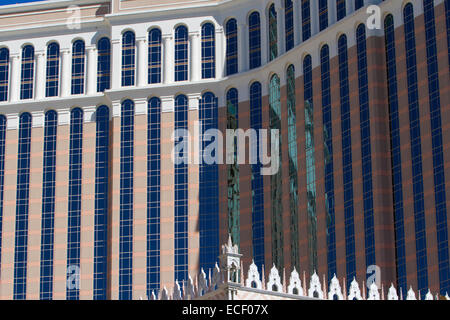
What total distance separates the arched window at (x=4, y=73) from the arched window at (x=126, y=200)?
13970 mm

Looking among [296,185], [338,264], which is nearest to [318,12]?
[296,185]

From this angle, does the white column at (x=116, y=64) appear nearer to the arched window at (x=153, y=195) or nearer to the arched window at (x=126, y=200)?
the arched window at (x=126, y=200)

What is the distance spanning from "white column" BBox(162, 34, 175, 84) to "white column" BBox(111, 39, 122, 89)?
466cm

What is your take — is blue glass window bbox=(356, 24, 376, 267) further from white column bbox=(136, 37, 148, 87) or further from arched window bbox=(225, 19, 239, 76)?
white column bbox=(136, 37, 148, 87)

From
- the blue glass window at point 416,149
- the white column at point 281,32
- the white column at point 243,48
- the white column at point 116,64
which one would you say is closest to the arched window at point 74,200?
the white column at point 116,64

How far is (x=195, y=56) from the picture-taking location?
5527 inches

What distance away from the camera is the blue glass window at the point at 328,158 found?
121 m

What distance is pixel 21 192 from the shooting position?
139875 mm

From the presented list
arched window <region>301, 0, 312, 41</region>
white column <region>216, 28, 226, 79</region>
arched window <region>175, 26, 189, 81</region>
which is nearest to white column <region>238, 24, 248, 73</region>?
white column <region>216, 28, 226, 79</region>

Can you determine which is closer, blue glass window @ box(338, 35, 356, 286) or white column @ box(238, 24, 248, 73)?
blue glass window @ box(338, 35, 356, 286)

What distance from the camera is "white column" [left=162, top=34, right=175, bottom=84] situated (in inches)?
5502
